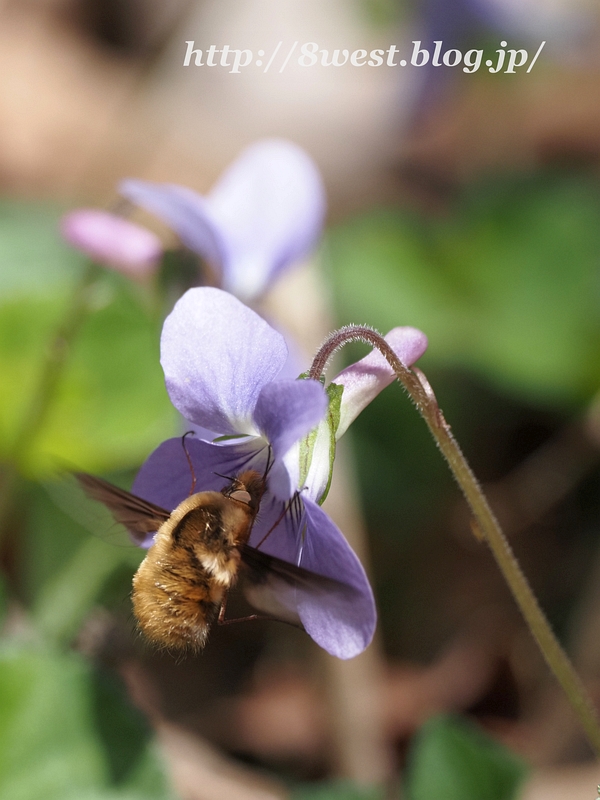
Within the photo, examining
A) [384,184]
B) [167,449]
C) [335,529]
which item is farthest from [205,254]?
[384,184]

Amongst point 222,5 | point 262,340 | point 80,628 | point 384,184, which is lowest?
point 80,628

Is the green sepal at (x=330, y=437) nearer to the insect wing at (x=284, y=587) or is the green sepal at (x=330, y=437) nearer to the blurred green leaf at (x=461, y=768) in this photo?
the insect wing at (x=284, y=587)

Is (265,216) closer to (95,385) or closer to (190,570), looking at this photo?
(95,385)

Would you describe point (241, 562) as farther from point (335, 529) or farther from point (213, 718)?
point (213, 718)

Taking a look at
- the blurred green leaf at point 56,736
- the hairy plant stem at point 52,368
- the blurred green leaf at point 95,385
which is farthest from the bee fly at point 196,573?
the blurred green leaf at point 95,385

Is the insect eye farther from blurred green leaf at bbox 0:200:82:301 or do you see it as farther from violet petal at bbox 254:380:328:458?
blurred green leaf at bbox 0:200:82:301

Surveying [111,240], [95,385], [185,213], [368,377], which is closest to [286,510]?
[368,377]
